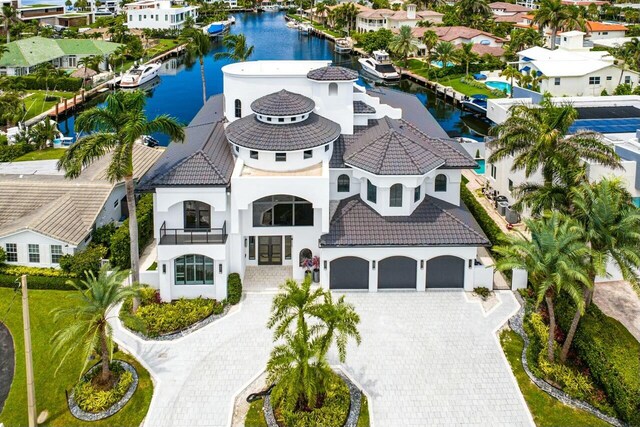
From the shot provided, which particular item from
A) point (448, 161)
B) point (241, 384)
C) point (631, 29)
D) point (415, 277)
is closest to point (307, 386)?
point (241, 384)

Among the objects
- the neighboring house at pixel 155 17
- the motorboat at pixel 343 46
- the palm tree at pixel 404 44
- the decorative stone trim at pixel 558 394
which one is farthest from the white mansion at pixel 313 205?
the neighboring house at pixel 155 17

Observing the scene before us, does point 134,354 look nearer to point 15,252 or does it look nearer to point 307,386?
point 307,386

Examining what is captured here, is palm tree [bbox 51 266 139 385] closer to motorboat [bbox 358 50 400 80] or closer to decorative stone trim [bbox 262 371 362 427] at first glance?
decorative stone trim [bbox 262 371 362 427]

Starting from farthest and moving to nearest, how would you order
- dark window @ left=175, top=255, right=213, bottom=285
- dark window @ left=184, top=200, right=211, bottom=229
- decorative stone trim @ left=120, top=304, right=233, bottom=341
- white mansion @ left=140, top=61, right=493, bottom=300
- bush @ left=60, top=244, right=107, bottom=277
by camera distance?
bush @ left=60, top=244, right=107, bottom=277, dark window @ left=184, top=200, right=211, bottom=229, white mansion @ left=140, top=61, right=493, bottom=300, dark window @ left=175, top=255, right=213, bottom=285, decorative stone trim @ left=120, top=304, right=233, bottom=341

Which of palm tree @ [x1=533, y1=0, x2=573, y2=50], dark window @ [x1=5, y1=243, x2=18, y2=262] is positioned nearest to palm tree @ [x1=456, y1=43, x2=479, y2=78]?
palm tree @ [x1=533, y1=0, x2=573, y2=50]

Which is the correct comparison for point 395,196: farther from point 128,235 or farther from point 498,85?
point 498,85

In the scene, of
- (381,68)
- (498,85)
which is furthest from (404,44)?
(498,85)

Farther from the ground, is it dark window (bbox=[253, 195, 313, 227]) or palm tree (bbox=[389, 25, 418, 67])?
palm tree (bbox=[389, 25, 418, 67])
